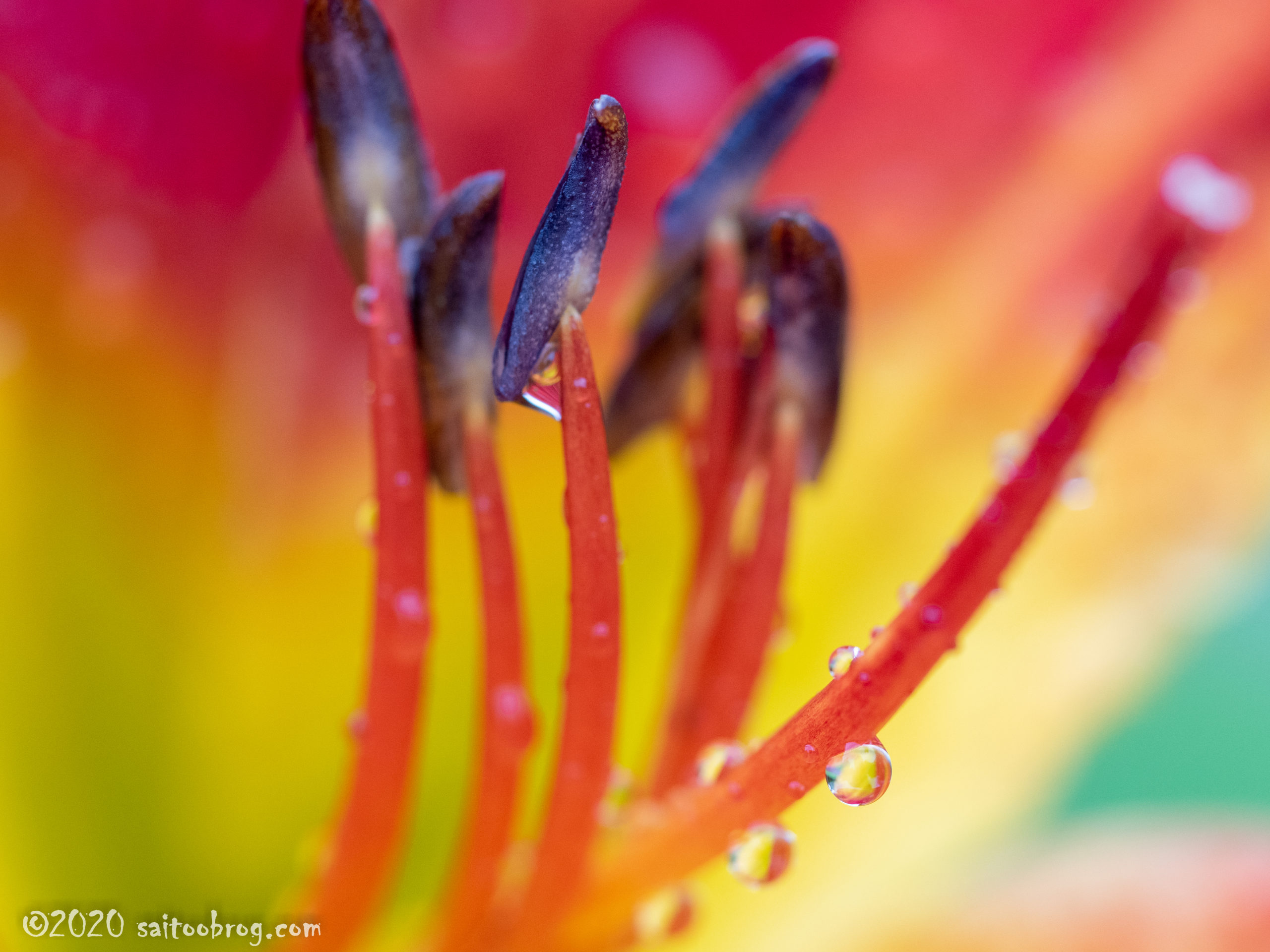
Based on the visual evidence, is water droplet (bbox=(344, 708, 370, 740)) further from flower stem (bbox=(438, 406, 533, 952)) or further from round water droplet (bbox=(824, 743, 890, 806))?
round water droplet (bbox=(824, 743, 890, 806))

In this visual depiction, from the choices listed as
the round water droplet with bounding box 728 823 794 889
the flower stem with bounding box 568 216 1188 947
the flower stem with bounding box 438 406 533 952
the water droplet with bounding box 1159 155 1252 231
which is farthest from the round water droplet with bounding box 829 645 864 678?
the water droplet with bounding box 1159 155 1252 231

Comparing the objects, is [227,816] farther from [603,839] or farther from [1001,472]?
[1001,472]

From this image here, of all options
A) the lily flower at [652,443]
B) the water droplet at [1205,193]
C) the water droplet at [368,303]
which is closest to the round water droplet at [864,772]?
the lily flower at [652,443]

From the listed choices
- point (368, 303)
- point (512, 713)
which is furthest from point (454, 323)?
point (512, 713)

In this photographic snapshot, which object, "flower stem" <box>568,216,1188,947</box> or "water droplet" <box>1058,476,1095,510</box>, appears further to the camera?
"water droplet" <box>1058,476,1095,510</box>

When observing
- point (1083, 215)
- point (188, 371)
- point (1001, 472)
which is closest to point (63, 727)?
point (188, 371)

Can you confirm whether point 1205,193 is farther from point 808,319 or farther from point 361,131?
point 361,131
